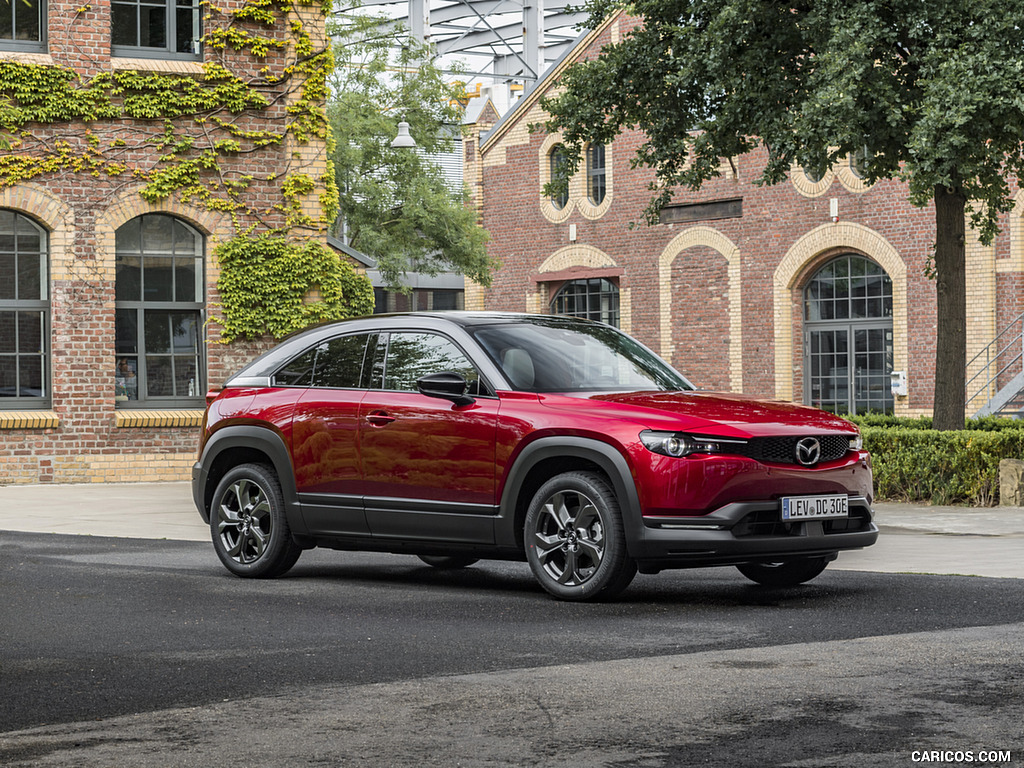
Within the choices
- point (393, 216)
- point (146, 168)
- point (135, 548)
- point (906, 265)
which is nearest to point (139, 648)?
point (135, 548)

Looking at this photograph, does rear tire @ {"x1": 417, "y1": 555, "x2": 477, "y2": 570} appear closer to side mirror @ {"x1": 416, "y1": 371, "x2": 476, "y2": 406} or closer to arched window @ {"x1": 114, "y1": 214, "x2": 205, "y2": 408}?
side mirror @ {"x1": 416, "y1": 371, "x2": 476, "y2": 406}

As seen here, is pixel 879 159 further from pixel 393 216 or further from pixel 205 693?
pixel 393 216

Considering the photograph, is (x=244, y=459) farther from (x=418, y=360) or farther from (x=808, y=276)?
(x=808, y=276)

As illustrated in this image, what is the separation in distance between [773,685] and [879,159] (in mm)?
11468

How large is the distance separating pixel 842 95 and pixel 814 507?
24.3ft

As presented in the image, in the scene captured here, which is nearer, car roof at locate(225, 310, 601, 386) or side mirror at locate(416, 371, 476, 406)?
side mirror at locate(416, 371, 476, 406)

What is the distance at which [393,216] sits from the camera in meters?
32.0

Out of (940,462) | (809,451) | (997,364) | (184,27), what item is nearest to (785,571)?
(809,451)

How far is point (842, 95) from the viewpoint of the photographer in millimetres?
14609

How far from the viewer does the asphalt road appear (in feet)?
16.0

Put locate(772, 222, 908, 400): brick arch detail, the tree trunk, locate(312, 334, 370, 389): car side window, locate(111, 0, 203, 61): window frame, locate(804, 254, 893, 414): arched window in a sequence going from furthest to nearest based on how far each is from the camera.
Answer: locate(804, 254, 893, 414): arched window → locate(772, 222, 908, 400): brick arch detail → locate(111, 0, 203, 61): window frame → the tree trunk → locate(312, 334, 370, 389): car side window

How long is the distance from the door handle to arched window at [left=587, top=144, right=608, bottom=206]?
81.2 ft

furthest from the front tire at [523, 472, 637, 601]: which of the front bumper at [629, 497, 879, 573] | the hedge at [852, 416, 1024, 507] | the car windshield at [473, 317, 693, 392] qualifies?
the hedge at [852, 416, 1024, 507]

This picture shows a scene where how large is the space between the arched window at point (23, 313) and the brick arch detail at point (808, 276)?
47.0 feet
